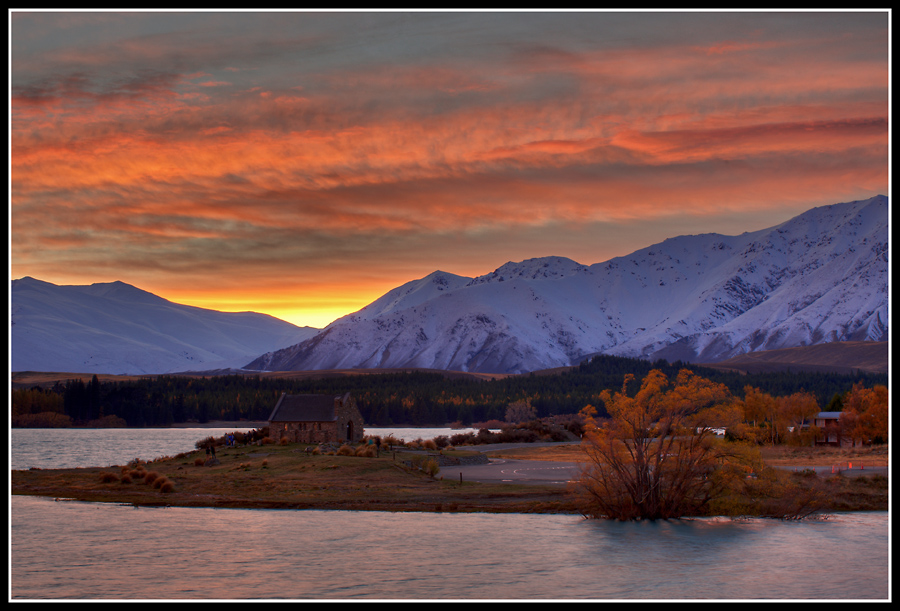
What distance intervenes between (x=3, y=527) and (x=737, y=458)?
42.7 meters

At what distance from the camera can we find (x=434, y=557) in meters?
40.5

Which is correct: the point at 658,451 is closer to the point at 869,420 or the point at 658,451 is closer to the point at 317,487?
the point at 317,487

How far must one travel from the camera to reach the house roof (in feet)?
307

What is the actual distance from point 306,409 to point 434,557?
56.8 meters

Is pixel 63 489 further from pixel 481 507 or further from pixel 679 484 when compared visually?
pixel 679 484

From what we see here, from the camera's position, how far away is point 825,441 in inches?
4638

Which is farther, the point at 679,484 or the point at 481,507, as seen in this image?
the point at 481,507

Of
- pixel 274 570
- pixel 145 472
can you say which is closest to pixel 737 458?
pixel 274 570

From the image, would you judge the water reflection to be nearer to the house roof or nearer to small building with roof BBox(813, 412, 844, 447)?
the house roof

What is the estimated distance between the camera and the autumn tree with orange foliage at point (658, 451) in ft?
159

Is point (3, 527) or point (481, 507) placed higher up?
point (3, 527)
